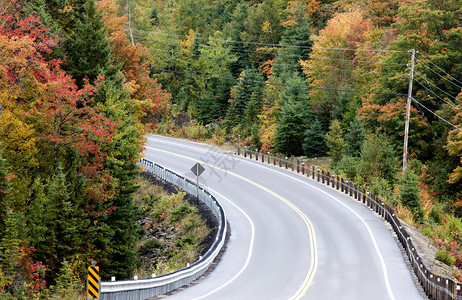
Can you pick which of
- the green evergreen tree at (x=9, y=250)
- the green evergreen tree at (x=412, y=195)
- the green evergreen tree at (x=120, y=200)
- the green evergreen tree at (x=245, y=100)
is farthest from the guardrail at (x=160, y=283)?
the green evergreen tree at (x=245, y=100)

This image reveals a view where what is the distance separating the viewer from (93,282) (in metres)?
14.6

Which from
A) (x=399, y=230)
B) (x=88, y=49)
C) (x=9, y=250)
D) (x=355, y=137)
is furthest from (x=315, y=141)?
(x=9, y=250)

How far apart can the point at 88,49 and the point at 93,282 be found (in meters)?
21.1

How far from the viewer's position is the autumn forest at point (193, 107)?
23.4 m

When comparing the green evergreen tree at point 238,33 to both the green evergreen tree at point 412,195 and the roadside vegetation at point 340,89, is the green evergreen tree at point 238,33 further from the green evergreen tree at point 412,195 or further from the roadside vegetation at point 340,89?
the green evergreen tree at point 412,195

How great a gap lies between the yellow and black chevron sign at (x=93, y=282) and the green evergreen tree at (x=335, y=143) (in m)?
33.5

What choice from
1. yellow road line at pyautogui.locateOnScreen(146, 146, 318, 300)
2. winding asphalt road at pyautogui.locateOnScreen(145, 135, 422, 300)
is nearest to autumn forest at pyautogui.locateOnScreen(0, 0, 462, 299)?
winding asphalt road at pyautogui.locateOnScreen(145, 135, 422, 300)

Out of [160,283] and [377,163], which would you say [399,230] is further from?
[377,163]

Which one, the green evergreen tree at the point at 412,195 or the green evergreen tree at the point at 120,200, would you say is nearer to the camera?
the green evergreen tree at the point at 120,200

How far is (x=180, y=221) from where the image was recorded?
3259 centimetres

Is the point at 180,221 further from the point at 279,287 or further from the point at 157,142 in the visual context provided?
the point at 157,142

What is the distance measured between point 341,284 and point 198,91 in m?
54.9

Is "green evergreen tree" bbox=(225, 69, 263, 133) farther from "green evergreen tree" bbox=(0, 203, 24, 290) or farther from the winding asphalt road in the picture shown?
"green evergreen tree" bbox=(0, 203, 24, 290)

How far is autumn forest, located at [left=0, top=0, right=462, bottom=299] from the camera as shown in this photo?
2344cm
